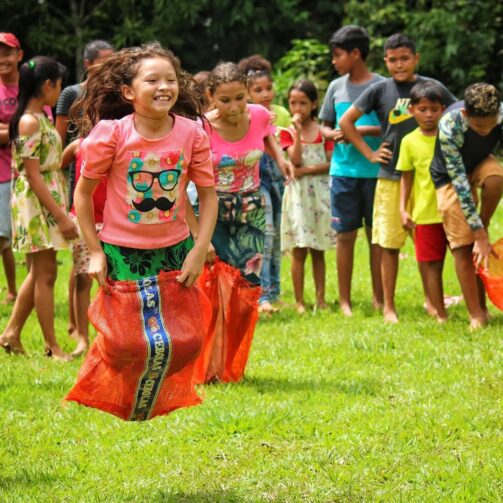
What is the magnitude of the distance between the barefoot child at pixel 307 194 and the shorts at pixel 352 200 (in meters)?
0.43

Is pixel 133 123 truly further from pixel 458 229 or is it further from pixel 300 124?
pixel 300 124

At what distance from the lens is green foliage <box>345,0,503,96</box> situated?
18359 millimetres

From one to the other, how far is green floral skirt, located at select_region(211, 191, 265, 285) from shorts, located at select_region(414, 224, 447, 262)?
6.55ft

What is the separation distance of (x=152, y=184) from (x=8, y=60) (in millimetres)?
4343

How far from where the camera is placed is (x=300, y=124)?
9.91m

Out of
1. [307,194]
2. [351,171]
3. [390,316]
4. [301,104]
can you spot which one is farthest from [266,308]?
[301,104]

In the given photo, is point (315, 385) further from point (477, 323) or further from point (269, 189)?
point (269, 189)

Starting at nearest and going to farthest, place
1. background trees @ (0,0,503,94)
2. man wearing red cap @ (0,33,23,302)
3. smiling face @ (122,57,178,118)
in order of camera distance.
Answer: smiling face @ (122,57,178,118) → man wearing red cap @ (0,33,23,302) → background trees @ (0,0,503,94)

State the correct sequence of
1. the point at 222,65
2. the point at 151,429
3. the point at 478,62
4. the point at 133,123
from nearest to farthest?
1. the point at 133,123
2. the point at 151,429
3. the point at 222,65
4. the point at 478,62

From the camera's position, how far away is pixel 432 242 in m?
8.81

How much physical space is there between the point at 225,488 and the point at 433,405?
1637mm

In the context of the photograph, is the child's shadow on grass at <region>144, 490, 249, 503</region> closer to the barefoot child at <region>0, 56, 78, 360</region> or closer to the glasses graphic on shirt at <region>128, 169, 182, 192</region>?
the glasses graphic on shirt at <region>128, 169, 182, 192</region>

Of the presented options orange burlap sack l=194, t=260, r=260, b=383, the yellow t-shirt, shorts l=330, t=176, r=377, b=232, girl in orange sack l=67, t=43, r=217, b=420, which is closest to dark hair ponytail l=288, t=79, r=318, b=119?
shorts l=330, t=176, r=377, b=232

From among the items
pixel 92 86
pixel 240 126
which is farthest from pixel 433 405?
pixel 92 86
